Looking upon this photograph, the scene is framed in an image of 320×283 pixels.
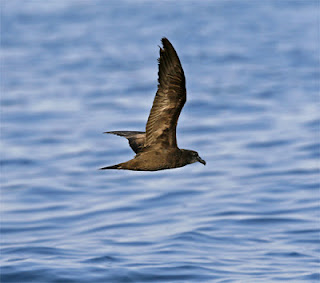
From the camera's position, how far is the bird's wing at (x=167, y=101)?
9.88 metres

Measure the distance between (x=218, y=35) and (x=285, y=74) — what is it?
22.1ft

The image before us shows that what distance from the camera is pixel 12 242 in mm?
24125

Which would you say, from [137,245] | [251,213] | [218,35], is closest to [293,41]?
[218,35]

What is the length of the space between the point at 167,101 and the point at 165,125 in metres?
0.37

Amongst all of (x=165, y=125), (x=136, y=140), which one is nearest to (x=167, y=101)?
(x=165, y=125)

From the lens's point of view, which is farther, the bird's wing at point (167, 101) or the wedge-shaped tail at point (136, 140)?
the wedge-shaped tail at point (136, 140)

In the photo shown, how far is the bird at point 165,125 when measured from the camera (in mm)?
9953

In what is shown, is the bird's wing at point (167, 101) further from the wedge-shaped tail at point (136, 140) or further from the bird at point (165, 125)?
the wedge-shaped tail at point (136, 140)

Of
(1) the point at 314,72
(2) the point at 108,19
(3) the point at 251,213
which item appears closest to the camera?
(3) the point at 251,213

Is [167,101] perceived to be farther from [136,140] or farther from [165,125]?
[136,140]

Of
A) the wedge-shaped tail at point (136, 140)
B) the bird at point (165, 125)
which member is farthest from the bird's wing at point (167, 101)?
the wedge-shaped tail at point (136, 140)

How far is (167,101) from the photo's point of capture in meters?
10.2

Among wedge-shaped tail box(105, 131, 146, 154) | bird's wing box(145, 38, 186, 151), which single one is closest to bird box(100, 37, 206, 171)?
bird's wing box(145, 38, 186, 151)

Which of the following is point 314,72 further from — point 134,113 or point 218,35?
point 134,113
